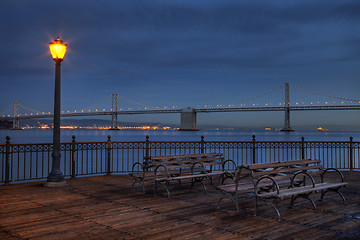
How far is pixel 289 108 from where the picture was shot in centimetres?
7075

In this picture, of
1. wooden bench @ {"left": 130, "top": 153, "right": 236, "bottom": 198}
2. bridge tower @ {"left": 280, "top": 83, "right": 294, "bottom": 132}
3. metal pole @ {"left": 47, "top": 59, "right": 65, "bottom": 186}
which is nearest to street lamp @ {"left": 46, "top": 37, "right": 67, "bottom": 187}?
metal pole @ {"left": 47, "top": 59, "right": 65, "bottom": 186}

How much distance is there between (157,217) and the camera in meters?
5.31

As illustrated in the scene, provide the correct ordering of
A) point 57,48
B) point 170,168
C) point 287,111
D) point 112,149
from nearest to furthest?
point 170,168, point 57,48, point 112,149, point 287,111

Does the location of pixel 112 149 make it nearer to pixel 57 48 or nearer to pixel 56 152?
pixel 56 152

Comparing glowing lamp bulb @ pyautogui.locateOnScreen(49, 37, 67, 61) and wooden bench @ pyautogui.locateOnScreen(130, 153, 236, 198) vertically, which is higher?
glowing lamp bulb @ pyautogui.locateOnScreen(49, 37, 67, 61)

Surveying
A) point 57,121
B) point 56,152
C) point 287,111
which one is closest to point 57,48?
point 57,121

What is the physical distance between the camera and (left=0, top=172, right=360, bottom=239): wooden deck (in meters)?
4.48

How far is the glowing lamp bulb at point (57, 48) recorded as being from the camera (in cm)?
845

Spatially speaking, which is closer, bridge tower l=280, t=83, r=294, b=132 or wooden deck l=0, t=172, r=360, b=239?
wooden deck l=0, t=172, r=360, b=239

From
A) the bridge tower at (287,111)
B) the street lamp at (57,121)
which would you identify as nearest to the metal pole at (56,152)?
the street lamp at (57,121)

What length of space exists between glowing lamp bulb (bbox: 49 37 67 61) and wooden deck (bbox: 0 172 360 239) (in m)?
3.37

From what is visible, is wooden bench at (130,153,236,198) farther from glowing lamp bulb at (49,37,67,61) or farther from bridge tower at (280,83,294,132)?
bridge tower at (280,83,294,132)

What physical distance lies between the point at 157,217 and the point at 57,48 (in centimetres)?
535

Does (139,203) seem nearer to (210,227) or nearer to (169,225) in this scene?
(169,225)
